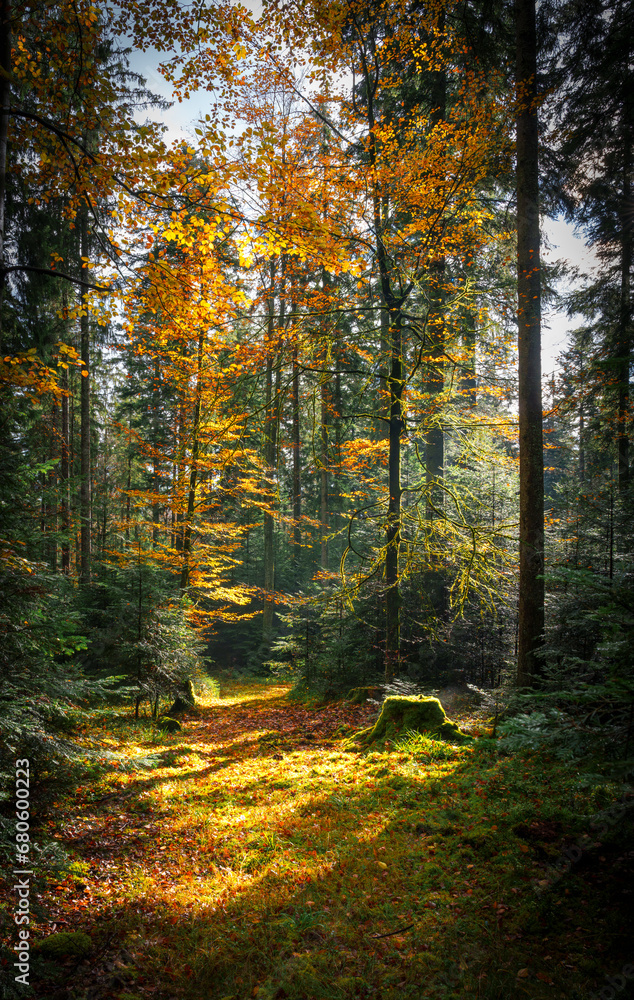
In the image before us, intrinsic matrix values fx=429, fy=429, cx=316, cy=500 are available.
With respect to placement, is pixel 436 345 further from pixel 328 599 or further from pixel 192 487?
pixel 192 487

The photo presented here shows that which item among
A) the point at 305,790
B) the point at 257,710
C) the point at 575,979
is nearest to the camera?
the point at 575,979

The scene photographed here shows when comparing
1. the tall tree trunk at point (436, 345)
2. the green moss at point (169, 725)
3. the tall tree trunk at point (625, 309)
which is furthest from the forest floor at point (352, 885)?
the tall tree trunk at point (625, 309)

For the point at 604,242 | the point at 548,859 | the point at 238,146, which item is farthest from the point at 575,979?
the point at 604,242

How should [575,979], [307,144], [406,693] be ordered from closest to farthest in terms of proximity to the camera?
1. [575,979]
2. [406,693]
3. [307,144]

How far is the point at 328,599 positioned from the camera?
22.4 feet

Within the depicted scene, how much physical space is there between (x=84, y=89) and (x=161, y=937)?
23.7 feet

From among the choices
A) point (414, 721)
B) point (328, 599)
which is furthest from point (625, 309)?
point (414, 721)

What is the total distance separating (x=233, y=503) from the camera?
57.6ft

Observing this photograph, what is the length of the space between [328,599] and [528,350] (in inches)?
196

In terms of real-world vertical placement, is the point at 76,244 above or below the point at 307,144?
below

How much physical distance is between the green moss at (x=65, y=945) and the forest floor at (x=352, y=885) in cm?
5

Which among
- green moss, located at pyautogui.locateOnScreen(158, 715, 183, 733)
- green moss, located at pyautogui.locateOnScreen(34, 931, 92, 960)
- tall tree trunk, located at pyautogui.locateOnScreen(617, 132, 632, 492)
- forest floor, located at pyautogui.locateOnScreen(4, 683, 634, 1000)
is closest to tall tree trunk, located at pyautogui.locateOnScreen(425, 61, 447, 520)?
tall tree trunk, located at pyautogui.locateOnScreen(617, 132, 632, 492)

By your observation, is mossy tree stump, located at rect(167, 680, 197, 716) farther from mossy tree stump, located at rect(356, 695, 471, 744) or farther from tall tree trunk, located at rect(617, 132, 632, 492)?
tall tree trunk, located at rect(617, 132, 632, 492)

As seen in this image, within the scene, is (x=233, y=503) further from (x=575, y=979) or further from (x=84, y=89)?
(x=575, y=979)
